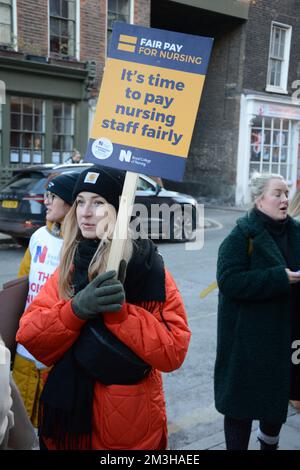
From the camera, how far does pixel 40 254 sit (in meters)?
2.83

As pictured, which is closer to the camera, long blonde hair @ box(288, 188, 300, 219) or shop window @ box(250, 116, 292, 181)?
long blonde hair @ box(288, 188, 300, 219)

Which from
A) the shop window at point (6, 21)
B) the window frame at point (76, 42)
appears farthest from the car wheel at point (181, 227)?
the shop window at point (6, 21)

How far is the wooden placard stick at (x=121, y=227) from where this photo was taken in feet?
6.71

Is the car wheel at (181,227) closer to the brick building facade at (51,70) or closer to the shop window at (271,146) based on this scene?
the brick building facade at (51,70)

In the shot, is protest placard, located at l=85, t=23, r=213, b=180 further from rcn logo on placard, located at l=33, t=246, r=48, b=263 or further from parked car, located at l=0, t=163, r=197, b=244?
parked car, located at l=0, t=163, r=197, b=244

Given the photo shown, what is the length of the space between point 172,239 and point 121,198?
376 inches

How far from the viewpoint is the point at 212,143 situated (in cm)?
1992

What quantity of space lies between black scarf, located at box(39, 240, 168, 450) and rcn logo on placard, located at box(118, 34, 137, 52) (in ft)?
2.67

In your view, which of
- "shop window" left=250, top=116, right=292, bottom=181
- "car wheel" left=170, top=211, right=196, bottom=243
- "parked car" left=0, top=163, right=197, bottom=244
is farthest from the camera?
"shop window" left=250, top=116, right=292, bottom=181

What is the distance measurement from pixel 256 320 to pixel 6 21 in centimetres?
1303

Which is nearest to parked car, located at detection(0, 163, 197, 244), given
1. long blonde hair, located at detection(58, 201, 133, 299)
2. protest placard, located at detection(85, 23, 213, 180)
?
long blonde hair, located at detection(58, 201, 133, 299)

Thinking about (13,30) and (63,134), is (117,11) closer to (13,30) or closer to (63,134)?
(13,30)

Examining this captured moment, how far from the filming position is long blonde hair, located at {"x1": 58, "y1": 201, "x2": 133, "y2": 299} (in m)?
2.14
